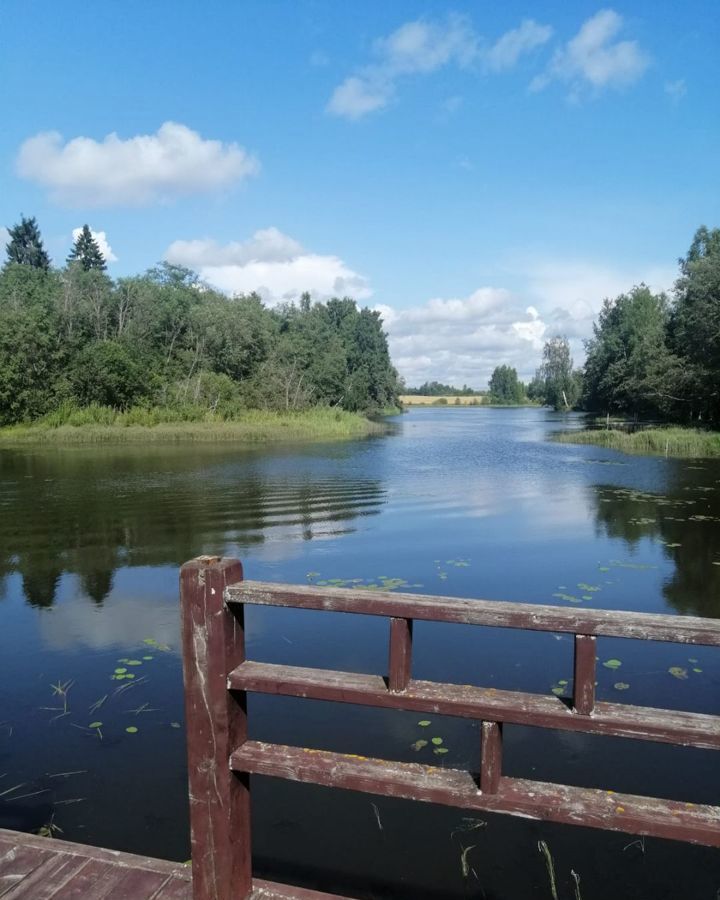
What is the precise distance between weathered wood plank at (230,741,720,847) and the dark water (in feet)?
6.60

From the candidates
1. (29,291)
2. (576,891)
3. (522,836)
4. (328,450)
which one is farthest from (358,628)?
(29,291)

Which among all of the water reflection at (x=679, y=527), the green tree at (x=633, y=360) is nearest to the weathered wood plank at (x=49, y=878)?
the water reflection at (x=679, y=527)

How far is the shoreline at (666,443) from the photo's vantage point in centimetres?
3166

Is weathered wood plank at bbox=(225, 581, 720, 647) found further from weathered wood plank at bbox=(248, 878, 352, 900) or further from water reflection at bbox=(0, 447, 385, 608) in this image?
water reflection at bbox=(0, 447, 385, 608)

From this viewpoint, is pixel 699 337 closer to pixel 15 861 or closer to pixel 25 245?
pixel 15 861

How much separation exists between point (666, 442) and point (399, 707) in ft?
114

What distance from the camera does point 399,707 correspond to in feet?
7.59

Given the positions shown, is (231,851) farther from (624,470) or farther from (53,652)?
(624,470)

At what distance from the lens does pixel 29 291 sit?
194ft

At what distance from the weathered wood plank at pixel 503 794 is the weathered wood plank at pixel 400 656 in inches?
12.9

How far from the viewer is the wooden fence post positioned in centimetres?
237

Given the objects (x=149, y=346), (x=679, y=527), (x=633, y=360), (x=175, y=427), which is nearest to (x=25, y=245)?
(x=149, y=346)

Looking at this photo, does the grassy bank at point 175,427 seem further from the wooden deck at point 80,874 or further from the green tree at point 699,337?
the wooden deck at point 80,874

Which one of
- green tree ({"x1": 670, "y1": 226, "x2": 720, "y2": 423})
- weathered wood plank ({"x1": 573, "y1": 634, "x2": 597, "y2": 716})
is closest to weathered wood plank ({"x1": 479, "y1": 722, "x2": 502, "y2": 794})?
weathered wood plank ({"x1": 573, "y1": 634, "x2": 597, "y2": 716})
